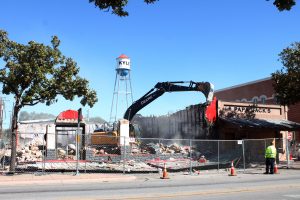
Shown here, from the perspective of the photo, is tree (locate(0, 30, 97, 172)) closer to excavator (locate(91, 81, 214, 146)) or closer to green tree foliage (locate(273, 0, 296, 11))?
excavator (locate(91, 81, 214, 146))

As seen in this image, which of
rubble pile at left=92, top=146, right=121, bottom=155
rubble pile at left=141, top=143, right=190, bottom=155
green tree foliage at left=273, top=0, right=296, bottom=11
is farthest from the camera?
rubble pile at left=141, top=143, right=190, bottom=155

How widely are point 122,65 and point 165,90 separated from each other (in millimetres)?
18048

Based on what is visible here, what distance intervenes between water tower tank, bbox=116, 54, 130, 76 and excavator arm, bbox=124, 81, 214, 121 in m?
16.1

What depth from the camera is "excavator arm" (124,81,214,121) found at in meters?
37.1

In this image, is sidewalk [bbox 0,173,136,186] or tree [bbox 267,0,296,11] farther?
sidewalk [bbox 0,173,136,186]

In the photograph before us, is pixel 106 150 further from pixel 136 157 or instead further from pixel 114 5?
pixel 114 5

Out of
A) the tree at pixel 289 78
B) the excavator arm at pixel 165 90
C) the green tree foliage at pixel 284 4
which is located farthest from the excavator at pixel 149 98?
the green tree foliage at pixel 284 4

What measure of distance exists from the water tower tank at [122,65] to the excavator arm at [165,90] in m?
16.1

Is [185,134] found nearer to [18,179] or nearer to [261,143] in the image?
[261,143]

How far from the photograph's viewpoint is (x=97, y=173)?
24422 millimetres

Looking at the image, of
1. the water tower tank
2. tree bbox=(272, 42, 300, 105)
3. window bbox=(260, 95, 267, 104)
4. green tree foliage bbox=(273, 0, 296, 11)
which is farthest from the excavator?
green tree foliage bbox=(273, 0, 296, 11)

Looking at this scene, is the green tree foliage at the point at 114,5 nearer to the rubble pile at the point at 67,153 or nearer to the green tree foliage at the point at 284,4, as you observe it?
the green tree foliage at the point at 284,4

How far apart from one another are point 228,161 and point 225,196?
16.5 meters

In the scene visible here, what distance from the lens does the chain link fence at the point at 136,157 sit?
86.0 ft
